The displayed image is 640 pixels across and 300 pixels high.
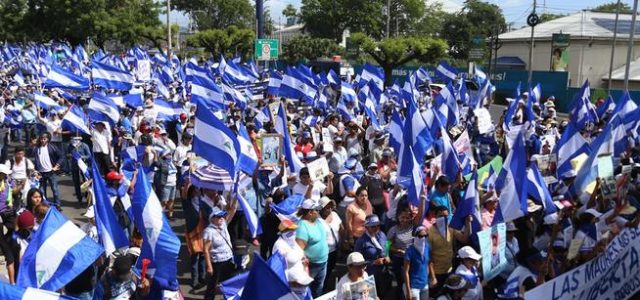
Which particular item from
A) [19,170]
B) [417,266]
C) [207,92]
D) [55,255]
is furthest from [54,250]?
[207,92]

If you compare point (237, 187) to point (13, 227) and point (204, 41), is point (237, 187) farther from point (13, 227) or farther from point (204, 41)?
point (204, 41)

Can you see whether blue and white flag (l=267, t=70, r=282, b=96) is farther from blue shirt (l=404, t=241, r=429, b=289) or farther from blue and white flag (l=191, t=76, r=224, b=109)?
blue shirt (l=404, t=241, r=429, b=289)

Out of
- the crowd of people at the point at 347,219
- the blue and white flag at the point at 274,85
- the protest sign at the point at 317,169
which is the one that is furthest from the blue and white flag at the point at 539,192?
the blue and white flag at the point at 274,85

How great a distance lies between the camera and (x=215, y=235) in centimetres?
665

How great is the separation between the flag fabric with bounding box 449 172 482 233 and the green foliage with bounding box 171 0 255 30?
3240 inches

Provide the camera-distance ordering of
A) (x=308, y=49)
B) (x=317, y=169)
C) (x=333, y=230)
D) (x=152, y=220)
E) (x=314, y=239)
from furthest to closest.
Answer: (x=308, y=49) < (x=317, y=169) < (x=333, y=230) < (x=314, y=239) < (x=152, y=220)

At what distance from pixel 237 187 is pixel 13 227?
90.2 inches

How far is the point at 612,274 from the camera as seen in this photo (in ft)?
17.5

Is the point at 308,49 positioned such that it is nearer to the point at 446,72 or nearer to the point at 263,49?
the point at 263,49

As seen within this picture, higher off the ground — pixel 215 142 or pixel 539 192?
pixel 215 142

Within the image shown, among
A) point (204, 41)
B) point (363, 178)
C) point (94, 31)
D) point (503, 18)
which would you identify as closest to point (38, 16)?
point (94, 31)

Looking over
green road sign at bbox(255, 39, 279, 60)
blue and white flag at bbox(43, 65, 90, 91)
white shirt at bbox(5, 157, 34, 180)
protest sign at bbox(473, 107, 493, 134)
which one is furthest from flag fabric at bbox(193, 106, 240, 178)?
green road sign at bbox(255, 39, 279, 60)

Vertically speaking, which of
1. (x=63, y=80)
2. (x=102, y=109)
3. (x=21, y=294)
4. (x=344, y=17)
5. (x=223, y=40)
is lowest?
(x=102, y=109)

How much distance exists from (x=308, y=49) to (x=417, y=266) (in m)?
50.5
